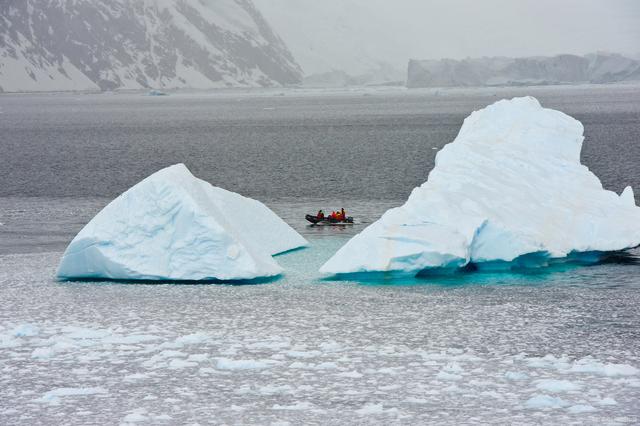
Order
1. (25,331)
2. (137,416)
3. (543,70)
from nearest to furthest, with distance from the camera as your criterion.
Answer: (137,416)
(25,331)
(543,70)

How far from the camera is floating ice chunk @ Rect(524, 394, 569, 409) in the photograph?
9.54m

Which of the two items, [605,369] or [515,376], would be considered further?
[605,369]

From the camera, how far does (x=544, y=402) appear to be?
9.59m

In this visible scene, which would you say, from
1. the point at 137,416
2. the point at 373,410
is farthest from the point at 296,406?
the point at 137,416

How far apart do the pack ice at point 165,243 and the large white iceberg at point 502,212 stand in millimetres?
1746

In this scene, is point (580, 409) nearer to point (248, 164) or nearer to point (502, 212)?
point (502, 212)

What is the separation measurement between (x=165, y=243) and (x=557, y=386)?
28.2ft

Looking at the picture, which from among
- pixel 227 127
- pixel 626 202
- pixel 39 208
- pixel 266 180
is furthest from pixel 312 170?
pixel 227 127

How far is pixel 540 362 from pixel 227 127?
8530 centimetres

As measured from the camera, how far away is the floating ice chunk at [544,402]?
376 inches

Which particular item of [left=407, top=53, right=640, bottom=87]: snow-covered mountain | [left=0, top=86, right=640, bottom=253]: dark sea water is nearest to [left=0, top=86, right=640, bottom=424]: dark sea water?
[left=0, top=86, right=640, bottom=253]: dark sea water

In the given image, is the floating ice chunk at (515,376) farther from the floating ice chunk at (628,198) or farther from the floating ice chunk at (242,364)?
the floating ice chunk at (628,198)

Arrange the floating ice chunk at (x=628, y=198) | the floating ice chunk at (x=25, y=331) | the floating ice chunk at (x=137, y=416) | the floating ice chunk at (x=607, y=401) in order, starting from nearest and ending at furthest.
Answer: the floating ice chunk at (x=137, y=416)
the floating ice chunk at (x=607, y=401)
the floating ice chunk at (x=25, y=331)
the floating ice chunk at (x=628, y=198)

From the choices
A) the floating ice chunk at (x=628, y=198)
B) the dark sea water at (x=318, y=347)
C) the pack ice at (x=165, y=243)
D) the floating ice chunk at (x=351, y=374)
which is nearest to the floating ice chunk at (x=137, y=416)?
the dark sea water at (x=318, y=347)
